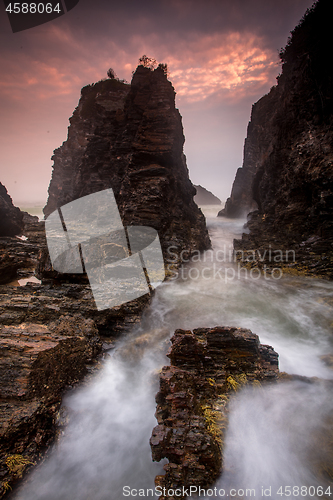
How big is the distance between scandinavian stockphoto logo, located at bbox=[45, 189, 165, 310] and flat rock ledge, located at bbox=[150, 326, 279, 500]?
159 inches

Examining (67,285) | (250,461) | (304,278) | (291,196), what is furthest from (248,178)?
(250,461)

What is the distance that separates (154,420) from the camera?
5141mm

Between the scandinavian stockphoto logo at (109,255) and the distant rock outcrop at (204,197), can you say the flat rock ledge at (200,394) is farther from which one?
the distant rock outcrop at (204,197)

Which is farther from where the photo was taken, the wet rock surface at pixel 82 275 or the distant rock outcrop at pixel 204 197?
the distant rock outcrop at pixel 204 197

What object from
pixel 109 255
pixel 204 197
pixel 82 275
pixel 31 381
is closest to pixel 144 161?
pixel 109 255

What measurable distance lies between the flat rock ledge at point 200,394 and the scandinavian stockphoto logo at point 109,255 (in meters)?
4.03

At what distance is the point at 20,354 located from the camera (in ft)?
15.8

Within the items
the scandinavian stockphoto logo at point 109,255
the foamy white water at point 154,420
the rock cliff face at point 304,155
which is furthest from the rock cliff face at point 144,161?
the foamy white water at point 154,420

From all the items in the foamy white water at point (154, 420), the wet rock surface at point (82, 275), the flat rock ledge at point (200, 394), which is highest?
the wet rock surface at point (82, 275)

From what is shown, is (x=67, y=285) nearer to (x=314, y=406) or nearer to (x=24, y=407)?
(x=24, y=407)

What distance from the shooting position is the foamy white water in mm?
3889

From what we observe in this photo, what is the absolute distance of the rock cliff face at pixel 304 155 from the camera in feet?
37.6

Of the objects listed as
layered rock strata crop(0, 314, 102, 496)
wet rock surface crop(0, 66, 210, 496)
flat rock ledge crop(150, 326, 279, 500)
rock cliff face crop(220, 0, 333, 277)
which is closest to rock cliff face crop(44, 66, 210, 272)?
wet rock surface crop(0, 66, 210, 496)

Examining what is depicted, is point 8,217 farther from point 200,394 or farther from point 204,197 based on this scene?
point 204,197
